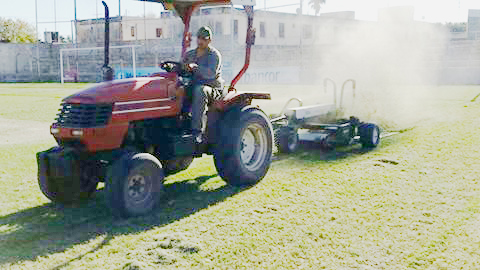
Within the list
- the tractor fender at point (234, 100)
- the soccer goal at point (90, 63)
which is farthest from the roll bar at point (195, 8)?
the soccer goal at point (90, 63)

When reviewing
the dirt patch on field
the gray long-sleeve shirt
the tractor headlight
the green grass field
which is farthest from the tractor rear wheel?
the dirt patch on field

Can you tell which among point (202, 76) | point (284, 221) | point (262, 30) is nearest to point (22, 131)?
point (202, 76)

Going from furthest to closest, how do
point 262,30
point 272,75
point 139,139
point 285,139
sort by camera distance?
point 262,30
point 272,75
point 285,139
point 139,139

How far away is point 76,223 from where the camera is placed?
5219mm

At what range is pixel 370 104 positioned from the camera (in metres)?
11.7

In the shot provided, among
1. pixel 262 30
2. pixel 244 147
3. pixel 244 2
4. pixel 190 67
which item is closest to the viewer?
pixel 190 67

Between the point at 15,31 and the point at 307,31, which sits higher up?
the point at 15,31

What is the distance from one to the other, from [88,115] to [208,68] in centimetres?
148

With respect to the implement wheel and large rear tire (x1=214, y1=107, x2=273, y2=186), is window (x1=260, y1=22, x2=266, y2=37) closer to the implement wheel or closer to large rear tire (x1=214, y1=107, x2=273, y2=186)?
the implement wheel

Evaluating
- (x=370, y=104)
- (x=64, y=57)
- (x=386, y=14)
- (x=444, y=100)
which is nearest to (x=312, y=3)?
(x=64, y=57)

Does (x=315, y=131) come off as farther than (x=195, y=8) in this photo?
Yes

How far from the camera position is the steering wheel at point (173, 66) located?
601 cm

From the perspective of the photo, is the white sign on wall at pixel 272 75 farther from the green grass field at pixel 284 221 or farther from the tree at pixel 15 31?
the tree at pixel 15 31

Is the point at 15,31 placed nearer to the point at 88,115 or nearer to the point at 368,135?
the point at 368,135
